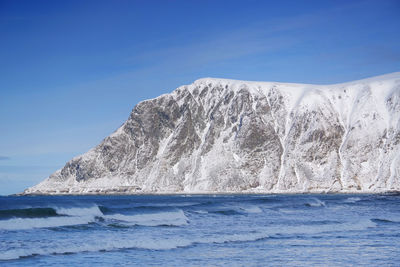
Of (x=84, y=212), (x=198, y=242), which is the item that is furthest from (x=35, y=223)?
(x=198, y=242)

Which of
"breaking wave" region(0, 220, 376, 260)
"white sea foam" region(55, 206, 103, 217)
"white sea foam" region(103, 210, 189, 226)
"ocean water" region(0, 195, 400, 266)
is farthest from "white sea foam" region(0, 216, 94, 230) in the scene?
"breaking wave" region(0, 220, 376, 260)

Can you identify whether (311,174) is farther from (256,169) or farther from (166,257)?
(166,257)

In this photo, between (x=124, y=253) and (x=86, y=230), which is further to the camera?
(x=86, y=230)

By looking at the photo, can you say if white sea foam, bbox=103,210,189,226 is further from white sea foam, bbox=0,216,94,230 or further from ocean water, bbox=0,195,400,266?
white sea foam, bbox=0,216,94,230

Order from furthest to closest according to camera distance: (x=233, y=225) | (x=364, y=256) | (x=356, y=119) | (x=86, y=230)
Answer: (x=356, y=119) < (x=233, y=225) < (x=86, y=230) < (x=364, y=256)

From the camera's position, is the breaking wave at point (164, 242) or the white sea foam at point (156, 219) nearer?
the breaking wave at point (164, 242)

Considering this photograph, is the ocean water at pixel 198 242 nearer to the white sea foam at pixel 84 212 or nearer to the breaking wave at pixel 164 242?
the breaking wave at pixel 164 242

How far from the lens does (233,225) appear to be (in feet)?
146

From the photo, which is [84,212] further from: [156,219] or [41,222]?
[41,222]

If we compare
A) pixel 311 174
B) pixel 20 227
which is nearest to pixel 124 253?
pixel 20 227

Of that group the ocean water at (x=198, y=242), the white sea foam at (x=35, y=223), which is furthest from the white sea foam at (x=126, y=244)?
the white sea foam at (x=35, y=223)

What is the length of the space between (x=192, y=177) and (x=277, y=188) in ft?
100

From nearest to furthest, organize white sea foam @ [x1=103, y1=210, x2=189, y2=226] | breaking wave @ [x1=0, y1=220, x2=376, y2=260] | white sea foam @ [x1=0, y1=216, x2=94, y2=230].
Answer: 1. breaking wave @ [x1=0, y1=220, x2=376, y2=260]
2. white sea foam @ [x1=0, y1=216, x2=94, y2=230]
3. white sea foam @ [x1=103, y1=210, x2=189, y2=226]

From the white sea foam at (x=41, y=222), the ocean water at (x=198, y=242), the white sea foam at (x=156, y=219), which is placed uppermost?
the white sea foam at (x=41, y=222)
